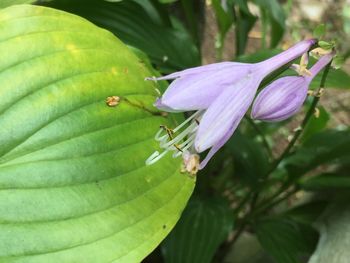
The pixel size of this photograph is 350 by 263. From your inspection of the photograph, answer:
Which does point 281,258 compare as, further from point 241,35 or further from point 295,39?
point 295,39

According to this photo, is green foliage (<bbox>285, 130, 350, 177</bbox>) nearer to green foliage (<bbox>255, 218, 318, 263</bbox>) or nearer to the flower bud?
green foliage (<bbox>255, 218, 318, 263</bbox>)

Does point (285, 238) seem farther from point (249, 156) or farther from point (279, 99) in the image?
point (279, 99)

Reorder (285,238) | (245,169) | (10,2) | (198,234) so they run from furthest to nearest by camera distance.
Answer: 1. (245,169)
2. (285,238)
3. (198,234)
4. (10,2)

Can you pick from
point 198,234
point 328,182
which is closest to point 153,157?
point 198,234

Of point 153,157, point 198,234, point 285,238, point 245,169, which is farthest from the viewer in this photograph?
point 245,169

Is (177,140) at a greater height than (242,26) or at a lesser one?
greater

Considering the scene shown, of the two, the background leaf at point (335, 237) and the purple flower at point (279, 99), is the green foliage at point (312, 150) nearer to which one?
the background leaf at point (335, 237)

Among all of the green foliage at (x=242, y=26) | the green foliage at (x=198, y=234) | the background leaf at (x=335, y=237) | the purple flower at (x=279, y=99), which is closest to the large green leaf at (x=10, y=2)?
the purple flower at (x=279, y=99)

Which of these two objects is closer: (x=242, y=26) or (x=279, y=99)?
→ (x=279, y=99)

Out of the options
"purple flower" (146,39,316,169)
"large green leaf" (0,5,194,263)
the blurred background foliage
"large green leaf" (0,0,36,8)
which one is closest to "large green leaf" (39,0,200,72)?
the blurred background foliage
